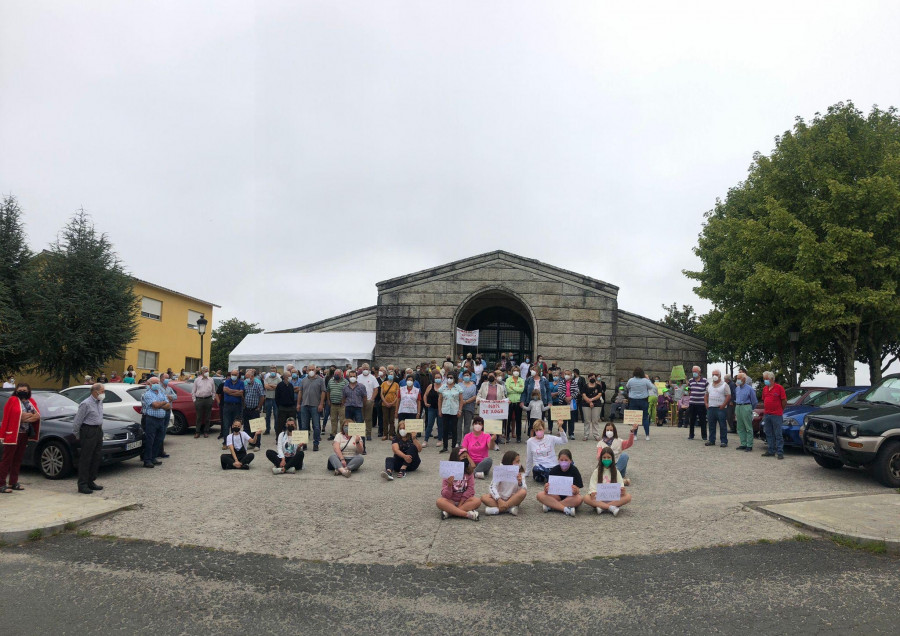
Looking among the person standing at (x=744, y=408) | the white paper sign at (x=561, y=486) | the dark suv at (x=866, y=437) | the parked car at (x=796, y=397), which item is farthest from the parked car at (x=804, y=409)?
the white paper sign at (x=561, y=486)

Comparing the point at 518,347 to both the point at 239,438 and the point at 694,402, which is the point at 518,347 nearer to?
the point at 694,402

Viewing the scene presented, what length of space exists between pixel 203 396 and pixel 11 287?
1856cm

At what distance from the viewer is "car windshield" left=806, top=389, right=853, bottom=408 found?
541 inches

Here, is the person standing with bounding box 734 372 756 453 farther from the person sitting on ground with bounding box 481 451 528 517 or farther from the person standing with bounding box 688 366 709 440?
the person sitting on ground with bounding box 481 451 528 517

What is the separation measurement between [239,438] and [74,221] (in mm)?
20736

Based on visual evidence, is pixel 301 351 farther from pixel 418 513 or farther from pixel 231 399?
pixel 418 513

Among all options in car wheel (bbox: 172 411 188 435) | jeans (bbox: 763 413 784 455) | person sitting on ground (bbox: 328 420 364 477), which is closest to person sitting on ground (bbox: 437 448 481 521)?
person sitting on ground (bbox: 328 420 364 477)

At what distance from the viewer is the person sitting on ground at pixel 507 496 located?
8.57m

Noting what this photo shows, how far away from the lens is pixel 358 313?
27984 millimetres

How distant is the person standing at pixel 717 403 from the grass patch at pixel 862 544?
6890mm

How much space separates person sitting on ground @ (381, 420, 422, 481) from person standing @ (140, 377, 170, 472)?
15.4ft

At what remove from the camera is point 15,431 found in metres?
A: 9.41

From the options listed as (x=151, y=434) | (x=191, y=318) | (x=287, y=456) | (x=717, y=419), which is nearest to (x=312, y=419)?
(x=287, y=456)

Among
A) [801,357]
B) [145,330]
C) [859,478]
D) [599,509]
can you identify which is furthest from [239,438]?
[801,357]
